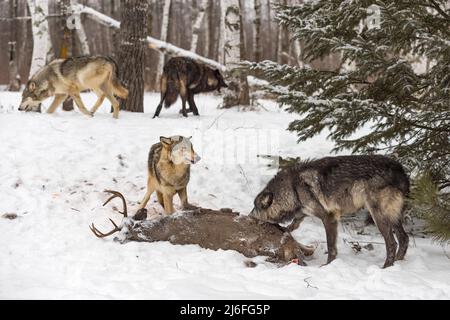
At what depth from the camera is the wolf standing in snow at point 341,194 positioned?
17.5ft

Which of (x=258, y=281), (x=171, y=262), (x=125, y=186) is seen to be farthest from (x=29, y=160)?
(x=258, y=281)

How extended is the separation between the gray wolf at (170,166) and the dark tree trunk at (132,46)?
4.57 metres

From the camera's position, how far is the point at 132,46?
10.7 meters

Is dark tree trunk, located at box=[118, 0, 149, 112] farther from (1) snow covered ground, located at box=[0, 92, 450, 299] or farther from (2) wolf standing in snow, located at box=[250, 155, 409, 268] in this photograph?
(2) wolf standing in snow, located at box=[250, 155, 409, 268]

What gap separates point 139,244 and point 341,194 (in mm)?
2425

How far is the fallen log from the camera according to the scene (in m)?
5.45

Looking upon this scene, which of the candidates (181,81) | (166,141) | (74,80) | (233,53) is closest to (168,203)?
(166,141)

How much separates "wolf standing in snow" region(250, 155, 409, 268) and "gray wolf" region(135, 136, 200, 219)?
1091 mm

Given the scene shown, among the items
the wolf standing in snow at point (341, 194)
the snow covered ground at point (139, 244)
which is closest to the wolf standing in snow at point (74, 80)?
the snow covered ground at point (139, 244)

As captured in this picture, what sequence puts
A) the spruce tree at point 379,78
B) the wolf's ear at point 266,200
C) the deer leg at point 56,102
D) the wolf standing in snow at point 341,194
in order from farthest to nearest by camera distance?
the deer leg at point 56,102 → the wolf's ear at point 266,200 → the spruce tree at point 379,78 → the wolf standing in snow at point 341,194

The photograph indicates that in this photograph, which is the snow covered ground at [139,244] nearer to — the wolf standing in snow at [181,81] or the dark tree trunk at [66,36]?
the wolf standing in snow at [181,81]

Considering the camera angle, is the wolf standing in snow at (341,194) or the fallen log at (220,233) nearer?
the wolf standing in snow at (341,194)

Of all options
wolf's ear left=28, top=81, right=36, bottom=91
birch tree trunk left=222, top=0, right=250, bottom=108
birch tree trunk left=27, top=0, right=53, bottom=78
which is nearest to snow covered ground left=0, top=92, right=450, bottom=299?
wolf's ear left=28, top=81, right=36, bottom=91

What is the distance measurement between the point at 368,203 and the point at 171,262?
2.29m
